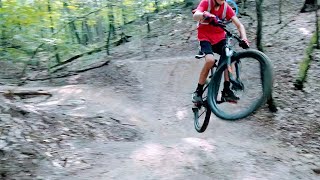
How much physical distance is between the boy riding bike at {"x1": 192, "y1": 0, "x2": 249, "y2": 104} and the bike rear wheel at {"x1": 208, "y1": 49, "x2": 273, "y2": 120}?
0.13 m

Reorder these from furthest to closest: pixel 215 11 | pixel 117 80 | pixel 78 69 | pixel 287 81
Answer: pixel 78 69
pixel 117 80
pixel 287 81
pixel 215 11

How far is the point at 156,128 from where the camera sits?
27.1 feet

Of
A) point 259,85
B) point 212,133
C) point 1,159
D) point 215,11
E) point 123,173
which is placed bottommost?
point 212,133

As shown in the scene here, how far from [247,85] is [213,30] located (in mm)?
1023

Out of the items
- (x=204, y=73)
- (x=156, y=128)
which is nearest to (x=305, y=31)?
(x=156, y=128)

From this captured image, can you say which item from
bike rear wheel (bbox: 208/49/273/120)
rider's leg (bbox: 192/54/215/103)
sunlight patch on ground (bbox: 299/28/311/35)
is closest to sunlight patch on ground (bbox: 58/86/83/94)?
rider's leg (bbox: 192/54/215/103)

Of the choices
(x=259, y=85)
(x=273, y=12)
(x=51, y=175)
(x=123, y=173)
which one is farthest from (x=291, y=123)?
(x=273, y=12)

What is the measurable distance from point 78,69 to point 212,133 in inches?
350

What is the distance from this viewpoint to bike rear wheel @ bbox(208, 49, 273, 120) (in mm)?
4430

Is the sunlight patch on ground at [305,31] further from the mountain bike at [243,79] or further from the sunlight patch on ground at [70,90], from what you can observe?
the sunlight patch on ground at [70,90]

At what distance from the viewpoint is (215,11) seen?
16.7 ft

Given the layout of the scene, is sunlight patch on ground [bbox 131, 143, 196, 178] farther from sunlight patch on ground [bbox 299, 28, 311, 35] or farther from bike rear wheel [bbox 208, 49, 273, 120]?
sunlight patch on ground [bbox 299, 28, 311, 35]

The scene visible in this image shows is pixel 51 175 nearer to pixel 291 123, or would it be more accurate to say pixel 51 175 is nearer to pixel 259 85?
pixel 259 85

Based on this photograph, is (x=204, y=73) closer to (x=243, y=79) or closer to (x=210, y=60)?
(x=210, y=60)
